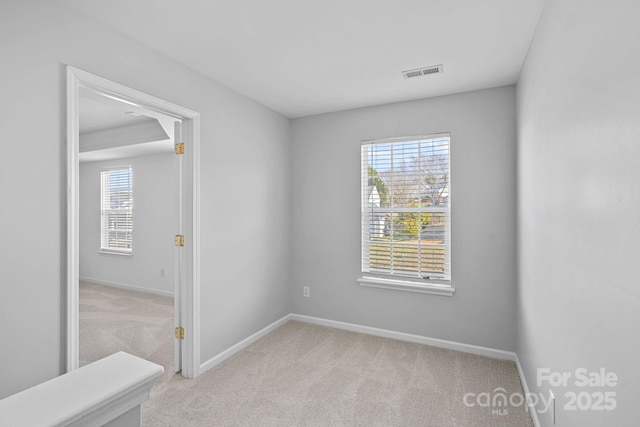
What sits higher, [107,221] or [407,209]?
[407,209]

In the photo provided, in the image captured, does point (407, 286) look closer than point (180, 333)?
No

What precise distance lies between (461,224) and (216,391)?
258 cm

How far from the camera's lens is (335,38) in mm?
2160

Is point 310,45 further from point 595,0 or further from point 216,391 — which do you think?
point 216,391

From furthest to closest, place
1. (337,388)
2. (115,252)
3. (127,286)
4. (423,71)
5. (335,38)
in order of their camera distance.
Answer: (115,252) < (127,286) < (423,71) < (337,388) < (335,38)

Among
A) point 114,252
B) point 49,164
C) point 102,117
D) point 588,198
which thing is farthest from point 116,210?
point 588,198

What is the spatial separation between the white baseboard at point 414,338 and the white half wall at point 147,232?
2576 mm

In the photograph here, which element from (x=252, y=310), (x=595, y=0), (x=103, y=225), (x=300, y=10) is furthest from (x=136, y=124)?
(x=595, y=0)

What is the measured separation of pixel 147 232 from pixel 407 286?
4.27 m

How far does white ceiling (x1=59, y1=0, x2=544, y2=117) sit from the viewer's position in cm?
184

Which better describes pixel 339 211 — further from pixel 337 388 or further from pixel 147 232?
pixel 147 232

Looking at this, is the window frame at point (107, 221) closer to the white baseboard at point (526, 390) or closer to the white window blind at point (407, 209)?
the white window blind at point (407, 209)

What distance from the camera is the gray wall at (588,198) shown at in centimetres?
88

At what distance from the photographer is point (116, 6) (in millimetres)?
1816
